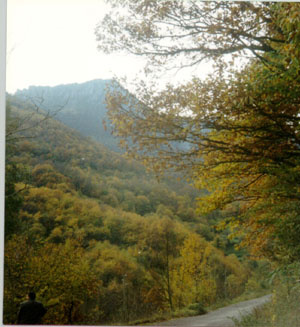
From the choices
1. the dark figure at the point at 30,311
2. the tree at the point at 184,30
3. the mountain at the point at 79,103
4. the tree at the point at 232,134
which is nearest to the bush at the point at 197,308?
the tree at the point at 232,134

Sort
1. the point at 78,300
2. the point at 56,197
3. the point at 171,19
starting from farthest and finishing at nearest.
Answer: the point at 171,19 < the point at 56,197 < the point at 78,300

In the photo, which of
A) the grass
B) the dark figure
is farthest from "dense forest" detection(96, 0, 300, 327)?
the dark figure

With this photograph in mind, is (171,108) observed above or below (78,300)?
above

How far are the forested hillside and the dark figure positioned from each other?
0.23ft

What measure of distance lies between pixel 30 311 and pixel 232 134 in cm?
302

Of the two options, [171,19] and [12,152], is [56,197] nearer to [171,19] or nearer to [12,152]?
[12,152]

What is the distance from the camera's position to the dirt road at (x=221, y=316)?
152 inches

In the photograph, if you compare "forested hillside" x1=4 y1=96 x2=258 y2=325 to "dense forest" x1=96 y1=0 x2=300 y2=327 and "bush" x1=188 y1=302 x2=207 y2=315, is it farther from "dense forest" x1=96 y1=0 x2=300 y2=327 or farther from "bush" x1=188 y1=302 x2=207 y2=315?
"dense forest" x1=96 y1=0 x2=300 y2=327

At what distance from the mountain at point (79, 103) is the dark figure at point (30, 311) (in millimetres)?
1925

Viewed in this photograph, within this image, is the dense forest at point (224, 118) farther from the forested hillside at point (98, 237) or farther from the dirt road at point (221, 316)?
the forested hillside at point (98, 237)

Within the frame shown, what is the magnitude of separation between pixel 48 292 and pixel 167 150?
6.89 ft

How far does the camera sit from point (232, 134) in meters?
4.17

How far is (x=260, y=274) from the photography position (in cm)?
408

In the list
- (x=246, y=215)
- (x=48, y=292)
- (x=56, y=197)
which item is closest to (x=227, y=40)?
(x=246, y=215)
